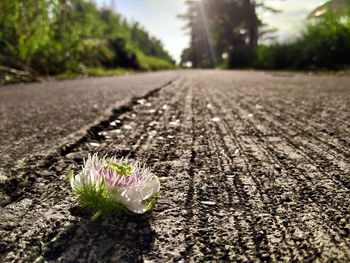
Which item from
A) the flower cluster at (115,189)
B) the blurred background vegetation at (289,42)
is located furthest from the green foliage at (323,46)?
the flower cluster at (115,189)

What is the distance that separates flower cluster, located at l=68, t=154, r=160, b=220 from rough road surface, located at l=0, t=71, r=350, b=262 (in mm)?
33

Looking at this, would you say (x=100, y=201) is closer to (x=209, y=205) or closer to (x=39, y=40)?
(x=209, y=205)

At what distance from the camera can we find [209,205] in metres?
0.71

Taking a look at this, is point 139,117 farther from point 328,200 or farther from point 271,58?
point 271,58

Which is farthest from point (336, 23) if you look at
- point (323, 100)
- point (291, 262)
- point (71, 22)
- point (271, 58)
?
point (291, 262)

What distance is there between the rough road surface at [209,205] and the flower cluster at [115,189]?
0.03 meters

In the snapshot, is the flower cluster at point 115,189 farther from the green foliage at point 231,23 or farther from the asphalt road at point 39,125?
the green foliage at point 231,23

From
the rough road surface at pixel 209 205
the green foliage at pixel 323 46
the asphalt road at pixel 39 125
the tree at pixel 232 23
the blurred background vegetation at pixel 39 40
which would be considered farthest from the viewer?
the tree at pixel 232 23

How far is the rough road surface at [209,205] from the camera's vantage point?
56cm

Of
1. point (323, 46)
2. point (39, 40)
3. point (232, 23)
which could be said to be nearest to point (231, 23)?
point (232, 23)

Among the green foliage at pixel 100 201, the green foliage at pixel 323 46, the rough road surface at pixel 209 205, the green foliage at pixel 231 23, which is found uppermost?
the green foliage at pixel 231 23

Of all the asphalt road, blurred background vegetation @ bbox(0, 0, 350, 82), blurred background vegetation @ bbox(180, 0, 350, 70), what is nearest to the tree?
blurred background vegetation @ bbox(180, 0, 350, 70)

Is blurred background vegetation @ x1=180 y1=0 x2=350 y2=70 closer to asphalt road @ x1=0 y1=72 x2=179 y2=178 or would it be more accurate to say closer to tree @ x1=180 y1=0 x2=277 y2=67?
tree @ x1=180 y1=0 x2=277 y2=67

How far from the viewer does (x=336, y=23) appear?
7043mm
